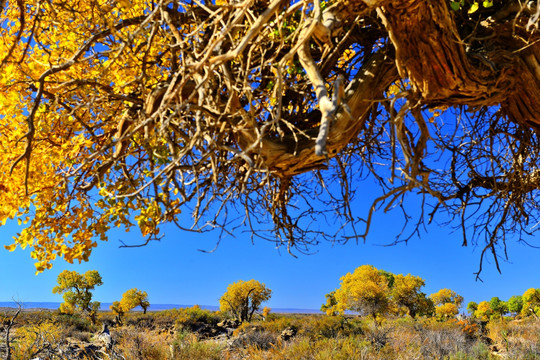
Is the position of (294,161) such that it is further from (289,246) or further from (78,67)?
(78,67)

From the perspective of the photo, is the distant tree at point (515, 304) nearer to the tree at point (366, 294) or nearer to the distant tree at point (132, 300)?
the tree at point (366, 294)

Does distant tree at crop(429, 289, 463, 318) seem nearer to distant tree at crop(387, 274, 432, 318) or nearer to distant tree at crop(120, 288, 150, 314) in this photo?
distant tree at crop(387, 274, 432, 318)

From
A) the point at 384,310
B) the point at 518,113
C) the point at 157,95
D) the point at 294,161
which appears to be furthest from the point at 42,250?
the point at 384,310

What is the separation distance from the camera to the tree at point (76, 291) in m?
29.5

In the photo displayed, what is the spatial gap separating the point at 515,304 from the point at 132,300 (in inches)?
1157

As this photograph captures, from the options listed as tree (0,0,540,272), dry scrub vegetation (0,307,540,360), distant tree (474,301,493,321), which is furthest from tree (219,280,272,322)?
tree (0,0,540,272)

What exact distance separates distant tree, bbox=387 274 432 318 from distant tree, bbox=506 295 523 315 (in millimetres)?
7195

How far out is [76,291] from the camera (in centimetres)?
3036

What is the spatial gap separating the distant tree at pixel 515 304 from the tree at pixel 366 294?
12.6m

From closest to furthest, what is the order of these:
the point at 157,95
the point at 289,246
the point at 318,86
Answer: the point at 318,86, the point at 157,95, the point at 289,246

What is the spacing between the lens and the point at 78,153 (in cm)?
432

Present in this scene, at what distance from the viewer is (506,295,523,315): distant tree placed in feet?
101

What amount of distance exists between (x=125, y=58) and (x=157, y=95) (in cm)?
100

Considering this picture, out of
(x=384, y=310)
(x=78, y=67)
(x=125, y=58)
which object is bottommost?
(x=384, y=310)
